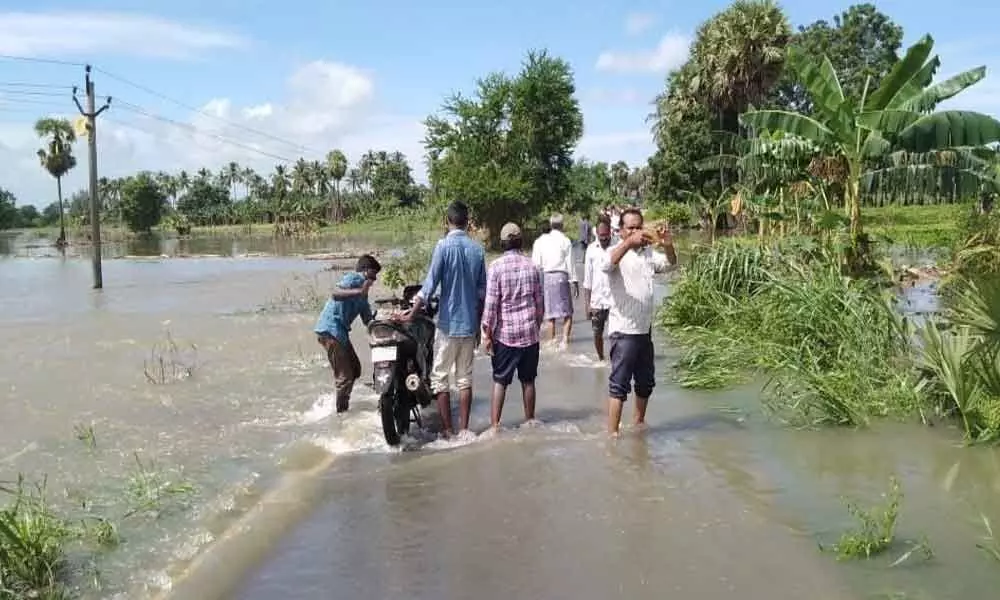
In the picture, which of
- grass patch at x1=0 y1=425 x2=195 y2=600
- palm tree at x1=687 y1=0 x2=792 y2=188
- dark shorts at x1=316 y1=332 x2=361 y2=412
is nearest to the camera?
grass patch at x1=0 y1=425 x2=195 y2=600

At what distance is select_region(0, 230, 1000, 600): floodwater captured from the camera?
438 cm

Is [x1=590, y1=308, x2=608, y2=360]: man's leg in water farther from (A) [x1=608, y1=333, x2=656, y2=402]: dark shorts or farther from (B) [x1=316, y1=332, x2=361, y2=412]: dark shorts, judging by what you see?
(B) [x1=316, y1=332, x2=361, y2=412]: dark shorts

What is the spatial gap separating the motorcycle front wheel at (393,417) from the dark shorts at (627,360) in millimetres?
1805

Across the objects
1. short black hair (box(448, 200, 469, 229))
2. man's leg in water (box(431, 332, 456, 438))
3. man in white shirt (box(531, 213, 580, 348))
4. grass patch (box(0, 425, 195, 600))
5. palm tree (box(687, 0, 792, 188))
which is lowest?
grass patch (box(0, 425, 195, 600))

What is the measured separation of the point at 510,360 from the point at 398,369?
3.27 feet

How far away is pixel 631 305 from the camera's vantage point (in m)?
6.81

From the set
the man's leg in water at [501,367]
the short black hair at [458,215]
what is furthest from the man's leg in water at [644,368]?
the short black hair at [458,215]

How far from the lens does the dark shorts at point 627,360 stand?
22.6ft

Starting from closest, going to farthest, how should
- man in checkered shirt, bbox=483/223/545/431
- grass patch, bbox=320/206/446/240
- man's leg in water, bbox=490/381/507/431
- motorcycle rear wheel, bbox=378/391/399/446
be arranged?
motorcycle rear wheel, bbox=378/391/399/446 < man in checkered shirt, bbox=483/223/545/431 < man's leg in water, bbox=490/381/507/431 < grass patch, bbox=320/206/446/240

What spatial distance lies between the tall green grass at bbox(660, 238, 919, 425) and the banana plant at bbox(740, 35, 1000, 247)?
175cm

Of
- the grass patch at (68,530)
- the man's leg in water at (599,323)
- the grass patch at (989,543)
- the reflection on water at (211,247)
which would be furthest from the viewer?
the reflection on water at (211,247)

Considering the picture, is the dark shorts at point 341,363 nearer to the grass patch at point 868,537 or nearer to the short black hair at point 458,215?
the short black hair at point 458,215

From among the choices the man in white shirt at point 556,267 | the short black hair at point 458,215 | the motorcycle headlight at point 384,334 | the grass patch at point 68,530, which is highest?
the short black hair at point 458,215

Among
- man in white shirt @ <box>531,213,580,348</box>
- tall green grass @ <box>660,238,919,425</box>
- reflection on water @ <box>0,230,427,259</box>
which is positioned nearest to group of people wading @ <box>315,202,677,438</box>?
tall green grass @ <box>660,238,919,425</box>
